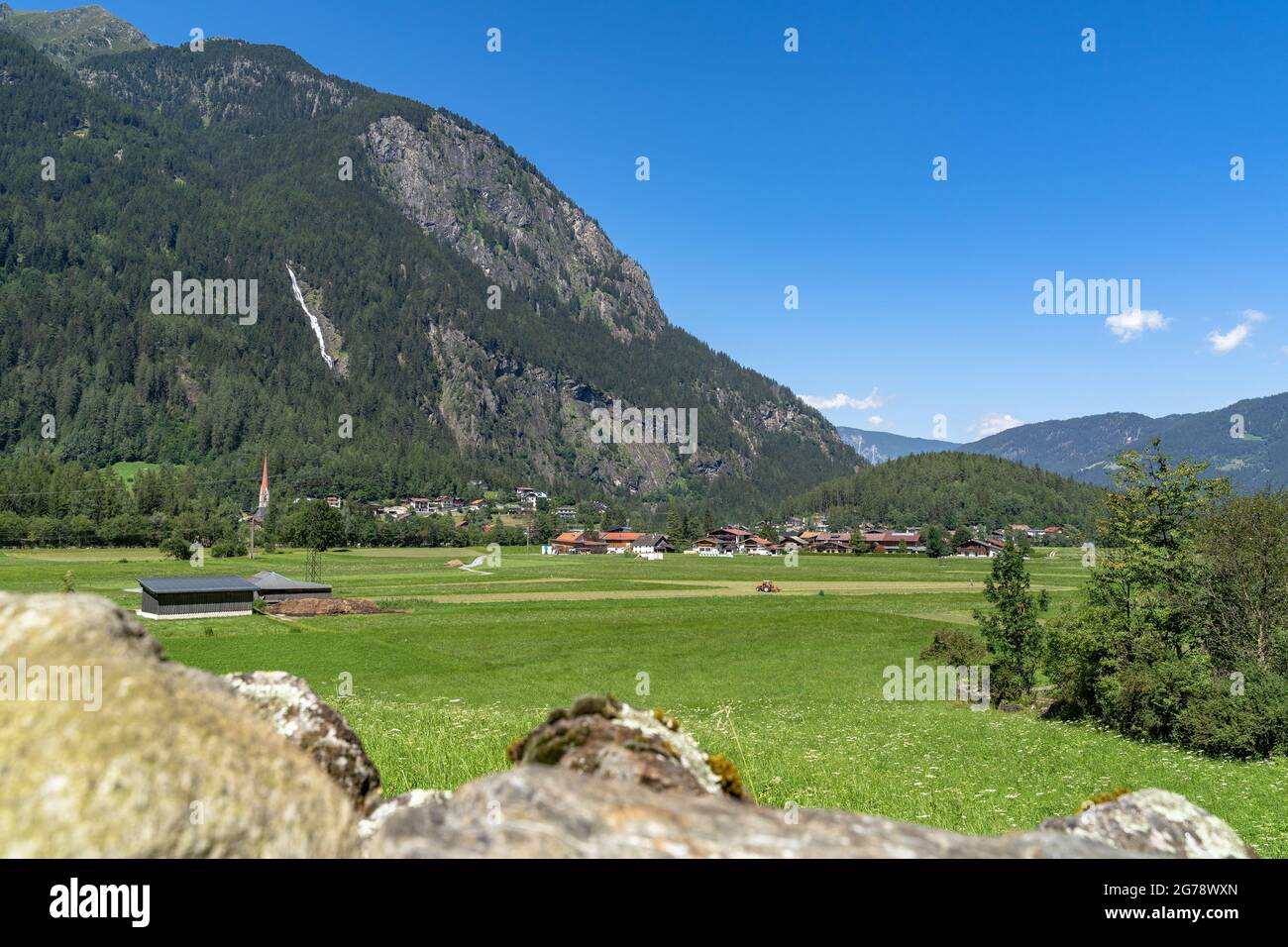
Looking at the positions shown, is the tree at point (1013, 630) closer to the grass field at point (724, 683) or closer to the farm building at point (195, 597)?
the grass field at point (724, 683)

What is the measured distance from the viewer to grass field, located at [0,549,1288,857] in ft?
63.3

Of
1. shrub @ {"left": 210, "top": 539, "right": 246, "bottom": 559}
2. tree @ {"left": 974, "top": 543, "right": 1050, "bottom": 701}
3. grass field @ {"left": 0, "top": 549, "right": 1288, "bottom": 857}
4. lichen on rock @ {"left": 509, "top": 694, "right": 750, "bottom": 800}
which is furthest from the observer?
shrub @ {"left": 210, "top": 539, "right": 246, "bottom": 559}

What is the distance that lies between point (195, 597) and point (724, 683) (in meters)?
58.1

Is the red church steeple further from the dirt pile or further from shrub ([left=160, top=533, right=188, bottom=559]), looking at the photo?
the dirt pile

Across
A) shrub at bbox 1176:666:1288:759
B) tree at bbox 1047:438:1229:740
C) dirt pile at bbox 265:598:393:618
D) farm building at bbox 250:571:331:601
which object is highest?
tree at bbox 1047:438:1229:740

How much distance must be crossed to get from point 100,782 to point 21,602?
1586 mm

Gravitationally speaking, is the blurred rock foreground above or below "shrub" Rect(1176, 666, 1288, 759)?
above

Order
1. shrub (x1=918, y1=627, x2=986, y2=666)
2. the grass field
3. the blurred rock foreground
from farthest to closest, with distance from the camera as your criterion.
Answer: shrub (x1=918, y1=627, x2=986, y2=666)
the grass field
the blurred rock foreground

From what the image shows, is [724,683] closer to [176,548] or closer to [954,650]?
[954,650]

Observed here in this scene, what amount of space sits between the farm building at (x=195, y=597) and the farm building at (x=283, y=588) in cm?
633

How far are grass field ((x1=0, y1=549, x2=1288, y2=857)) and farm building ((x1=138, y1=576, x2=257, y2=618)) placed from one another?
16.5ft

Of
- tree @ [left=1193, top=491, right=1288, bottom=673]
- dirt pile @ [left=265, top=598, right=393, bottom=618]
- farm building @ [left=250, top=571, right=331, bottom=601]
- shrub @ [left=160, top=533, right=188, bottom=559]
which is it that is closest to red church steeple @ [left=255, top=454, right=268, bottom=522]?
shrub @ [left=160, top=533, right=188, bottom=559]

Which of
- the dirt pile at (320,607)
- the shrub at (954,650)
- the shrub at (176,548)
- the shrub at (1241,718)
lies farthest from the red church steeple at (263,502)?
the shrub at (1241,718)

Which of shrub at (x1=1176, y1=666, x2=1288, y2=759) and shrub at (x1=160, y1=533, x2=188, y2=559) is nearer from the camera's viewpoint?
shrub at (x1=1176, y1=666, x2=1288, y2=759)
